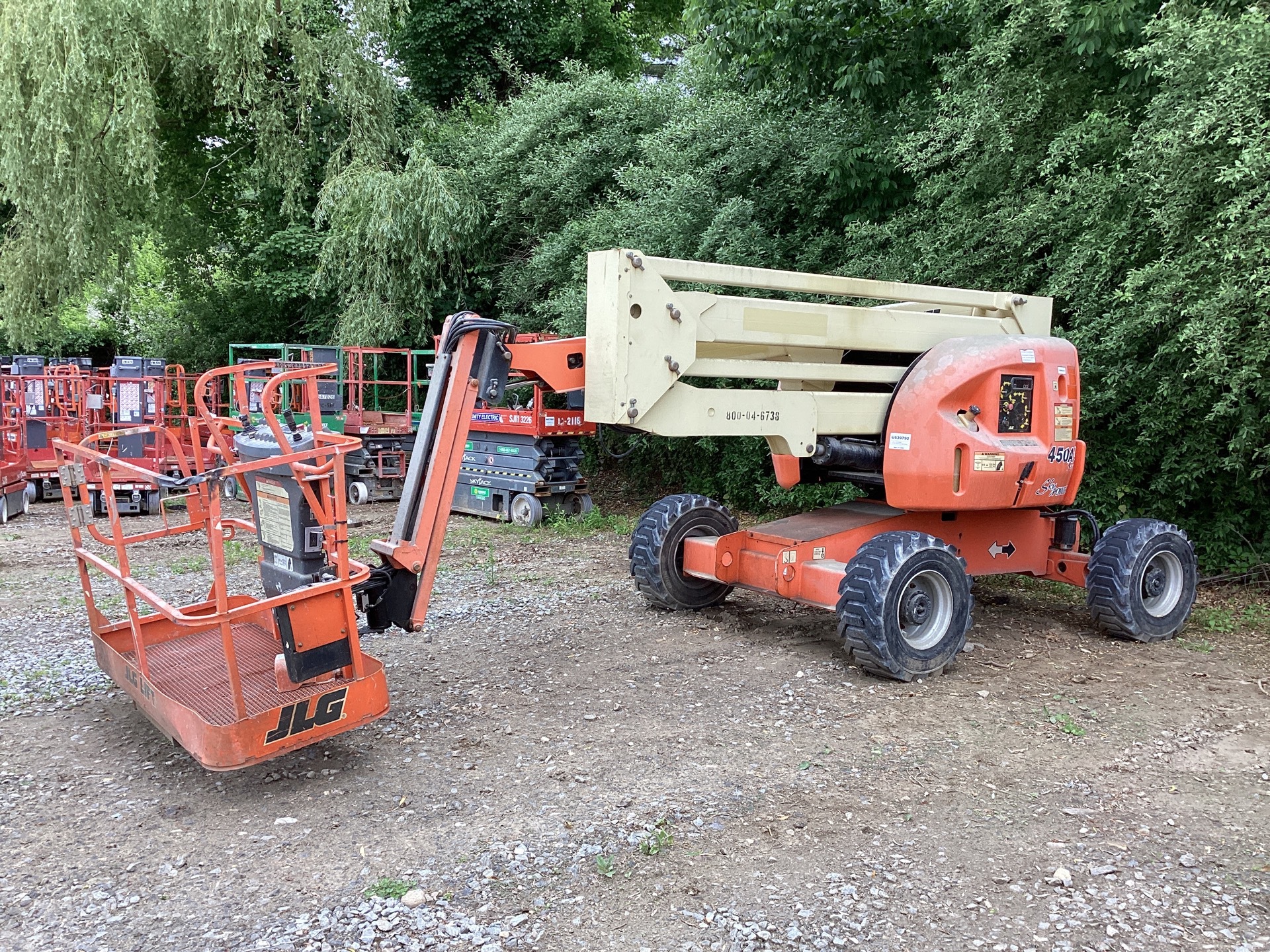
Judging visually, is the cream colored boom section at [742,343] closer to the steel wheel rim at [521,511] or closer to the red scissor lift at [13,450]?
the steel wheel rim at [521,511]

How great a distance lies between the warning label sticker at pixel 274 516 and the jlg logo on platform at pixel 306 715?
28.1 inches

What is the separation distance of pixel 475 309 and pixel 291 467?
11.9 metres

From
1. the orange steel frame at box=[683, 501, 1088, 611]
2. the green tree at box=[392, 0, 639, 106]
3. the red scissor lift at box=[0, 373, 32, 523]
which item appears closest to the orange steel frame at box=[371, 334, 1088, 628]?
the orange steel frame at box=[683, 501, 1088, 611]

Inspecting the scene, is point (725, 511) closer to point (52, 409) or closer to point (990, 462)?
point (990, 462)

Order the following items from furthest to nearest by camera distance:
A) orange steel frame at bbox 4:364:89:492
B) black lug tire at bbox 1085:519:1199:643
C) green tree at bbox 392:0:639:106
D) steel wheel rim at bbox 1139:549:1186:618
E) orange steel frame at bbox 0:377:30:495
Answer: green tree at bbox 392:0:639:106, orange steel frame at bbox 4:364:89:492, orange steel frame at bbox 0:377:30:495, steel wheel rim at bbox 1139:549:1186:618, black lug tire at bbox 1085:519:1199:643

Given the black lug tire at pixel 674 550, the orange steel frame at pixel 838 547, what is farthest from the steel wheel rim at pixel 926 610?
the black lug tire at pixel 674 550

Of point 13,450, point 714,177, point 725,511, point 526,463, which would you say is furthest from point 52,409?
point 725,511

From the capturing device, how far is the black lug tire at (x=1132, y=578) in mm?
6211

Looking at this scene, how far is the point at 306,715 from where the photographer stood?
12.9 ft

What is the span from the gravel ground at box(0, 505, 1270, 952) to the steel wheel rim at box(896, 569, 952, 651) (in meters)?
0.31

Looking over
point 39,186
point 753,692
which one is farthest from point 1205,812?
point 39,186

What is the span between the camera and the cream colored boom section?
500 centimetres

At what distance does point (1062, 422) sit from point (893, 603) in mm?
1837

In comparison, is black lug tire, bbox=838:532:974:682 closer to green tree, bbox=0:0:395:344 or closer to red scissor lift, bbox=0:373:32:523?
red scissor lift, bbox=0:373:32:523
